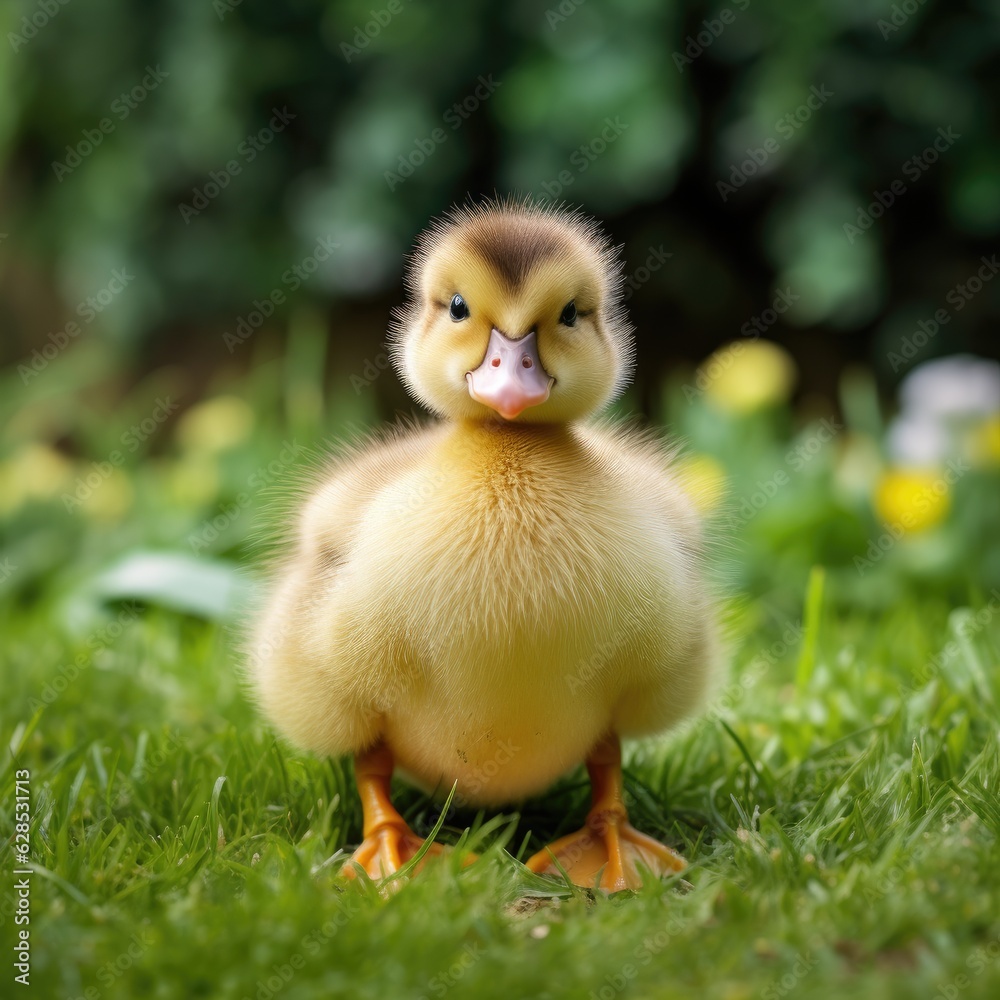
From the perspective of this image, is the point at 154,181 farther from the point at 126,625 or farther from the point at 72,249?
the point at 126,625

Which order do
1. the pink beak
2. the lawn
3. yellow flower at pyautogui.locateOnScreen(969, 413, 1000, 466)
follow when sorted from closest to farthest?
the lawn → the pink beak → yellow flower at pyautogui.locateOnScreen(969, 413, 1000, 466)

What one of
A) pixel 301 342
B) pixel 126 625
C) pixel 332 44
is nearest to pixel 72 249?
pixel 301 342

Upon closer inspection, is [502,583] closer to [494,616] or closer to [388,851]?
[494,616]

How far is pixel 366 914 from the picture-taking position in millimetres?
1536

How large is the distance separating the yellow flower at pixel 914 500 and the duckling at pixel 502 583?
62.0 inches

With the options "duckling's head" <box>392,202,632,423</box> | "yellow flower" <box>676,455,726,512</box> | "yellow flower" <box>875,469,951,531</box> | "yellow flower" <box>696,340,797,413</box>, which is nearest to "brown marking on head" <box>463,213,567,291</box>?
"duckling's head" <box>392,202,632,423</box>

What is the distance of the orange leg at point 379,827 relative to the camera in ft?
6.19

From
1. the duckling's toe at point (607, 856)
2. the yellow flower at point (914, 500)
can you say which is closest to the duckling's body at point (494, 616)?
the duckling's toe at point (607, 856)

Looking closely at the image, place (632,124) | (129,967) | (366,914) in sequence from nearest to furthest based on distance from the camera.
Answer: (129,967) → (366,914) → (632,124)

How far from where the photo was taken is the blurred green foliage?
13.4 feet

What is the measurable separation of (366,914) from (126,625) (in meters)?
1.95

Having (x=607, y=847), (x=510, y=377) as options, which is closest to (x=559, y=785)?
(x=607, y=847)

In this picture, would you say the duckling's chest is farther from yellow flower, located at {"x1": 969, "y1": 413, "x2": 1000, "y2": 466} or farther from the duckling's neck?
yellow flower, located at {"x1": 969, "y1": 413, "x2": 1000, "y2": 466}

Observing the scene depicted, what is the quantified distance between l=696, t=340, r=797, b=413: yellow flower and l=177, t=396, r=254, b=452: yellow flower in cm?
167
